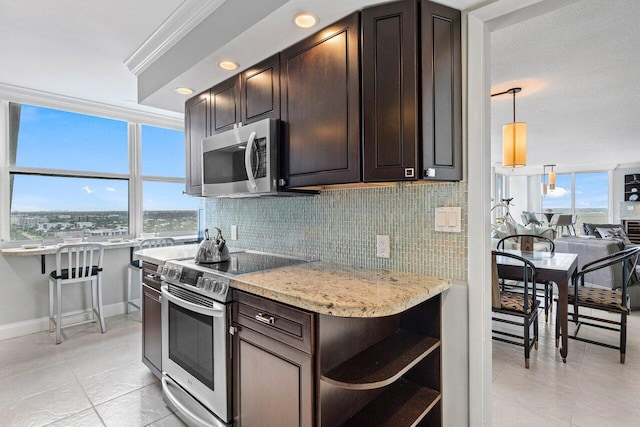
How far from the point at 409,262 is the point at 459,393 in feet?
2.11

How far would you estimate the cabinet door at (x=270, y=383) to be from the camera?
1255 millimetres

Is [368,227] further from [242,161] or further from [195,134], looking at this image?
[195,134]

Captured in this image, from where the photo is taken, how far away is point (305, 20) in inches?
62.2

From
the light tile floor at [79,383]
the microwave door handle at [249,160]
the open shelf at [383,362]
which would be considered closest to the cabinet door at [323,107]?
the microwave door handle at [249,160]

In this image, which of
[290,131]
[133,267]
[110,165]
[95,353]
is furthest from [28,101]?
[290,131]

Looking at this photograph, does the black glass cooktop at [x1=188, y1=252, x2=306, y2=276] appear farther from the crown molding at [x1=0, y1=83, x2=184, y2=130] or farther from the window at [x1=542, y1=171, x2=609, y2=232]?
the window at [x1=542, y1=171, x2=609, y2=232]

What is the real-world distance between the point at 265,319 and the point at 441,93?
1268 mm

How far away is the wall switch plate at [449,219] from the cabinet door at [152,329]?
189cm

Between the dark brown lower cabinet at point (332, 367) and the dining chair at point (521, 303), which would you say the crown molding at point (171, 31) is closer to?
the dark brown lower cabinet at point (332, 367)

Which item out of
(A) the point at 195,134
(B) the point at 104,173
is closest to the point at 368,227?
(A) the point at 195,134

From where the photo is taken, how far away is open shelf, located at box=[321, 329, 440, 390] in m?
1.24

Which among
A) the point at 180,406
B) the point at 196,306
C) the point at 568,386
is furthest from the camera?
the point at 568,386

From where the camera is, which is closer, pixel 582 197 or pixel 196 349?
pixel 196 349

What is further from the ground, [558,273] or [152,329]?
[558,273]
